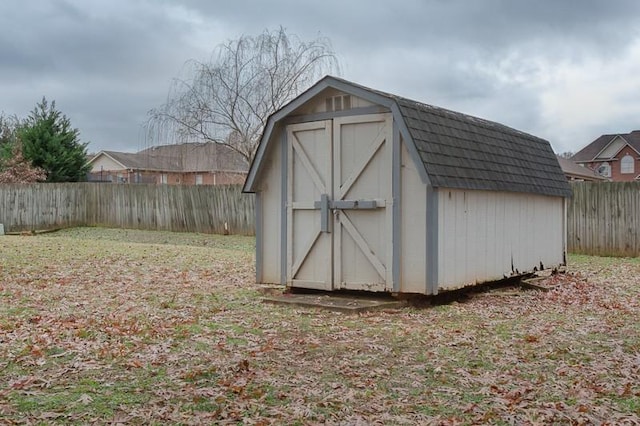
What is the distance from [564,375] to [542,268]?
21.9 feet

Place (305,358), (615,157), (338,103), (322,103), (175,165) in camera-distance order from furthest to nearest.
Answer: (615,157) → (175,165) → (322,103) → (338,103) → (305,358)

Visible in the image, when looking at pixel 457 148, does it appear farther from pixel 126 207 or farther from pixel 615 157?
pixel 615 157

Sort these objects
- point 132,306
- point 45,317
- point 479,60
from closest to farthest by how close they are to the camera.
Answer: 1. point 45,317
2. point 132,306
3. point 479,60

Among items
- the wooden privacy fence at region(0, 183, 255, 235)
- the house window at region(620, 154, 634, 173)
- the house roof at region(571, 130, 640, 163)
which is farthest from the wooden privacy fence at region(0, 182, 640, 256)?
the house window at region(620, 154, 634, 173)

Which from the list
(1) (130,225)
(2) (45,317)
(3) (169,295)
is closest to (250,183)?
(3) (169,295)

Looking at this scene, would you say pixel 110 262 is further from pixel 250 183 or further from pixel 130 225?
pixel 130 225

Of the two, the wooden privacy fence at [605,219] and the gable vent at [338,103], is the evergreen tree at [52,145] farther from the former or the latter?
the gable vent at [338,103]

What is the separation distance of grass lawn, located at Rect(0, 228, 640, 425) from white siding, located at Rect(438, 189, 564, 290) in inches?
19.3

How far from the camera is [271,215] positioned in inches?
384

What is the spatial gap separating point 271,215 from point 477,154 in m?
3.27

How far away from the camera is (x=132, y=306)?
8.55 metres

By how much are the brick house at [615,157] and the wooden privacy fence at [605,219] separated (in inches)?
1106

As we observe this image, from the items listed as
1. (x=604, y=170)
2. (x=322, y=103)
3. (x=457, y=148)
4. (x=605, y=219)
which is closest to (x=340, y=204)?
(x=322, y=103)

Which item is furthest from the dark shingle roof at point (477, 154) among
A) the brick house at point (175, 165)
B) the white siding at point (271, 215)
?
the brick house at point (175, 165)
